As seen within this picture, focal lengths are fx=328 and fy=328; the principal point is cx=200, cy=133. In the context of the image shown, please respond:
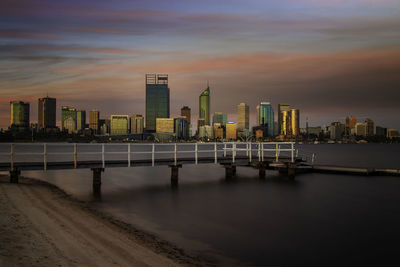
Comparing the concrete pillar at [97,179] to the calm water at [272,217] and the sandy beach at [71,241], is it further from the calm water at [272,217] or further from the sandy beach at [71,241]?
the sandy beach at [71,241]

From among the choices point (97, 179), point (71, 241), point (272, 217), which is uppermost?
point (71, 241)

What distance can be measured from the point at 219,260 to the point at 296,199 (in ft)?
43.8

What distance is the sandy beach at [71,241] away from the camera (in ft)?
25.6

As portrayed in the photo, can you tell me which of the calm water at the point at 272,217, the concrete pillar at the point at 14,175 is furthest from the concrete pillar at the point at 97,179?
the concrete pillar at the point at 14,175

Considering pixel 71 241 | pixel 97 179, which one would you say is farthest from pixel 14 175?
pixel 71 241

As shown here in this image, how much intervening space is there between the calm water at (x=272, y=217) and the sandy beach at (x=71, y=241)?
5.17 ft

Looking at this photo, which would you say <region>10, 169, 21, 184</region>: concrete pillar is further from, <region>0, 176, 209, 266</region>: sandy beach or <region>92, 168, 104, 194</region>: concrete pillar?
<region>0, 176, 209, 266</region>: sandy beach

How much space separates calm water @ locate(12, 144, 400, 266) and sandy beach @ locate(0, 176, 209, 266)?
1.57m

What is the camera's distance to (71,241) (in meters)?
9.34

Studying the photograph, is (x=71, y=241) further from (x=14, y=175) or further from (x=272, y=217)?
(x=14, y=175)

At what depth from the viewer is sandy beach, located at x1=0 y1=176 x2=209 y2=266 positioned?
7789 mm

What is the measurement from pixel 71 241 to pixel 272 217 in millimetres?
10905

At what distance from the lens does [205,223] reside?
1559cm

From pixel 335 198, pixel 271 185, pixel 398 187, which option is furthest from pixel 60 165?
pixel 398 187
